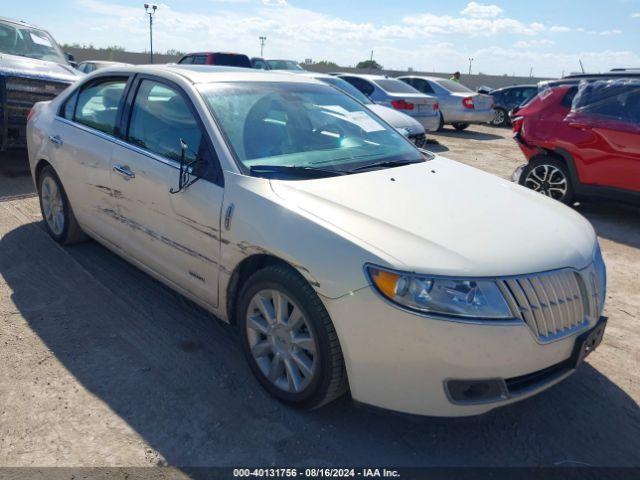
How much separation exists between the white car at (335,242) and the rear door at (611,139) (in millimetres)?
3451

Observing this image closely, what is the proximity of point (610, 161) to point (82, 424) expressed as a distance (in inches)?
239

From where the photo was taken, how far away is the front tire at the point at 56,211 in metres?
4.66

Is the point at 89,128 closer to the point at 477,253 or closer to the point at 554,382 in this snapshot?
the point at 477,253

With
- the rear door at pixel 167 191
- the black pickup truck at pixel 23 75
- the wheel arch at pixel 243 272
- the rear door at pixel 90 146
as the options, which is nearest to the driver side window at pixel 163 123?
the rear door at pixel 167 191

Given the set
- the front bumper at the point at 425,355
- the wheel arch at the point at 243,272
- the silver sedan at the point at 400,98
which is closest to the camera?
the front bumper at the point at 425,355

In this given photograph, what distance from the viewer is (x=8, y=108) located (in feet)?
22.4

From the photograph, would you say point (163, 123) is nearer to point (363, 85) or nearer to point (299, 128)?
point (299, 128)

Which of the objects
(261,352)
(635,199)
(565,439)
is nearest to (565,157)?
(635,199)

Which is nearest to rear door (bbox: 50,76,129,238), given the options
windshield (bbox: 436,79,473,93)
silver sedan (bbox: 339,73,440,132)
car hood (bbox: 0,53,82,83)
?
car hood (bbox: 0,53,82,83)

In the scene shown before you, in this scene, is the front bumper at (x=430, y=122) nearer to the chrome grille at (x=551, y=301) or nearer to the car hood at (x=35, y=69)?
the car hood at (x=35, y=69)

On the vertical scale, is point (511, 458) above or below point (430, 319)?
below

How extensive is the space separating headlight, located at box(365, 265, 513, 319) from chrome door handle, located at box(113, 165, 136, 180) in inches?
83.8

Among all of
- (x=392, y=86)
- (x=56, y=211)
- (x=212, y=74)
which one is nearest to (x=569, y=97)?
(x=212, y=74)

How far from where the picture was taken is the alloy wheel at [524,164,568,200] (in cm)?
685
